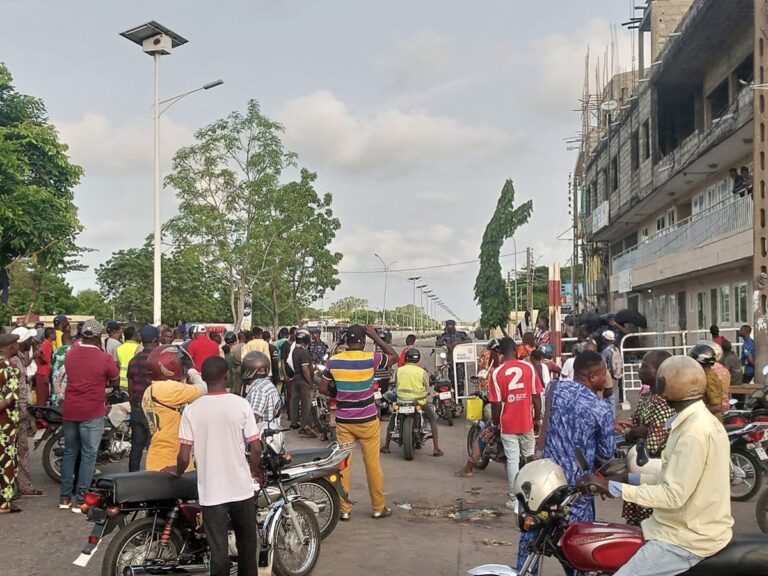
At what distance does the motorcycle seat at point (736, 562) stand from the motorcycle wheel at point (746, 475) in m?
5.69

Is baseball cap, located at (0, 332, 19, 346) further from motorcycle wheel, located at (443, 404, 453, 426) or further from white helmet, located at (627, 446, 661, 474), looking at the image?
motorcycle wheel, located at (443, 404, 453, 426)

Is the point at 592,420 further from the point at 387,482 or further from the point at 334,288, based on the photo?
the point at 334,288

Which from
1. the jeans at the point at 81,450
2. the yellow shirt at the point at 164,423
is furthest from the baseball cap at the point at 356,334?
the jeans at the point at 81,450

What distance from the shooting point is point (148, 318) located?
65750 mm

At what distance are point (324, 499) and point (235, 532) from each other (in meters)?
1.92

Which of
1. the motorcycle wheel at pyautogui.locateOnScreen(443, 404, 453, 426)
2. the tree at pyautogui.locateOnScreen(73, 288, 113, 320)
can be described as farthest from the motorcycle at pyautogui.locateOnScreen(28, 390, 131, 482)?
the tree at pyautogui.locateOnScreen(73, 288, 113, 320)

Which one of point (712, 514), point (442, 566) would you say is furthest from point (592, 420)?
point (442, 566)

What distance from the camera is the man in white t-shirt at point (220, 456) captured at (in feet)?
16.6

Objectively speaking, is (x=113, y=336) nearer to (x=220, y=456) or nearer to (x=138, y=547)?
(x=138, y=547)

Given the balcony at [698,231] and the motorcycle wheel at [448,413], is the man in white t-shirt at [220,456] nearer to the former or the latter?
the motorcycle wheel at [448,413]

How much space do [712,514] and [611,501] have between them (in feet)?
19.6

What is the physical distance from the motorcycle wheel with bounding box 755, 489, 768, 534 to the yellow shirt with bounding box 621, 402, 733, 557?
3.97m

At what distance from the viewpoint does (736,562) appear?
11.9 ft

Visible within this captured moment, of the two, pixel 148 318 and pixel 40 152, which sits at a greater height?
pixel 40 152
